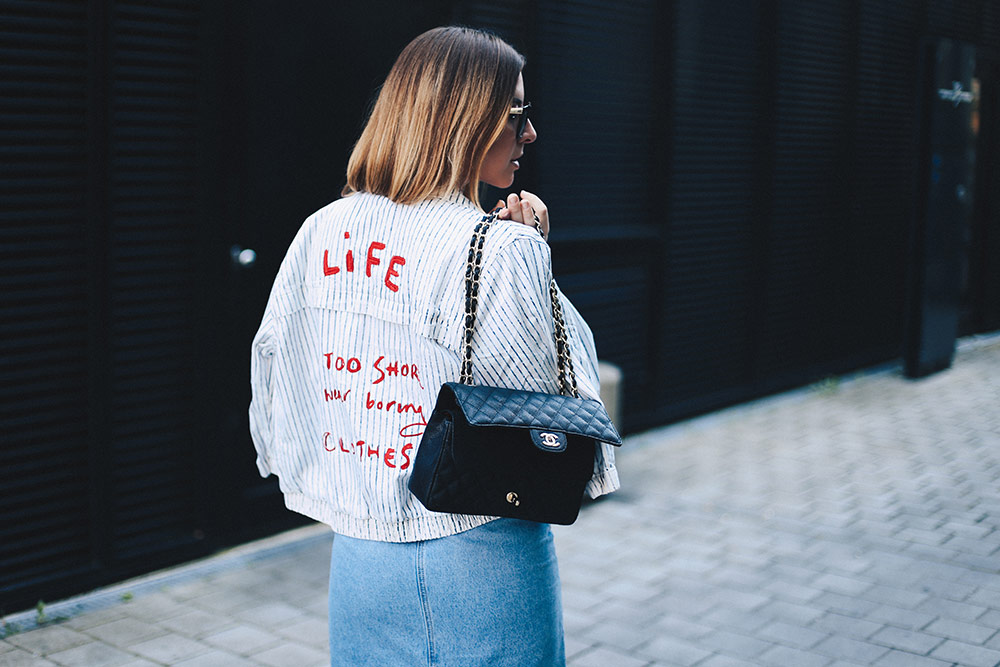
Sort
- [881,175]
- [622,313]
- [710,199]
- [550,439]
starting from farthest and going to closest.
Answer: [881,175] → [710,199] → [622,313] → [550,439]

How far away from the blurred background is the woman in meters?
2.76

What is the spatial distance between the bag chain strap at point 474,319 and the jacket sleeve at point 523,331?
11mm

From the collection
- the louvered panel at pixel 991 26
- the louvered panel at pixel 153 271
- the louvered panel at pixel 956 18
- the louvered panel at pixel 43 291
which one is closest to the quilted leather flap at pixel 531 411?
the louvered panel at pixel 43 291

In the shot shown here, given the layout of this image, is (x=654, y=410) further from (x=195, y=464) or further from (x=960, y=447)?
(x=195, y=464)

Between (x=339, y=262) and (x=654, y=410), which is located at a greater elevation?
(x=339, y=262)

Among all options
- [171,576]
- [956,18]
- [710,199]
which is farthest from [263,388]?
[956,18]

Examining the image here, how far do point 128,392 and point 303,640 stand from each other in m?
1.41

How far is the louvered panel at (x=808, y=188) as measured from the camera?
903 centimetres

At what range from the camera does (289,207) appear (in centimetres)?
535

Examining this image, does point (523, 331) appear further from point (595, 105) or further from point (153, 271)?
point (595, 105)

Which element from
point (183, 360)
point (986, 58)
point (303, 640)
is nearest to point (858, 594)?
point (303, 640)

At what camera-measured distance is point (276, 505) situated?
5.37 m

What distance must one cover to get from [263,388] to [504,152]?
72cm

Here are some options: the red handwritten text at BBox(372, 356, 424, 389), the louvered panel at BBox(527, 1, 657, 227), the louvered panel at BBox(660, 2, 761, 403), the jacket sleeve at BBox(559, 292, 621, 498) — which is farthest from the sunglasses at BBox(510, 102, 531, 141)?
the louvered panel at BBox(660, 2, 761, 403)
